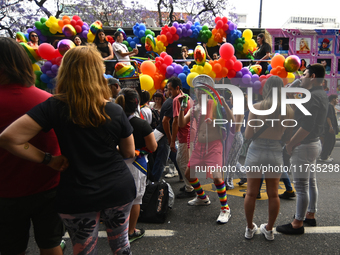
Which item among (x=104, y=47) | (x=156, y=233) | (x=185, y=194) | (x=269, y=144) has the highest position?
(x=104, y=47)

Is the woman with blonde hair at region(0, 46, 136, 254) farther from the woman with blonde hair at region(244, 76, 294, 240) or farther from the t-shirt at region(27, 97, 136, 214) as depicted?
the woman with blonde hair at region(244, 76, 294, 240)

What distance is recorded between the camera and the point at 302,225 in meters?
2.70

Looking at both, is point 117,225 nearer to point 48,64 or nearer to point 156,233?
point 156,233

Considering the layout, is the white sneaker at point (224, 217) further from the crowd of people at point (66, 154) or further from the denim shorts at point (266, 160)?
the crowd of people at point (66, 154)

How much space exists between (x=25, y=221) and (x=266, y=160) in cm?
215

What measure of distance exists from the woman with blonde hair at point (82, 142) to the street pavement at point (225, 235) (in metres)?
1.30

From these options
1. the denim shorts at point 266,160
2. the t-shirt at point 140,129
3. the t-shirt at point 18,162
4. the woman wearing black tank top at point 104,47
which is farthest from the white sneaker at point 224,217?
the woman wearing black tank top at point 104,47

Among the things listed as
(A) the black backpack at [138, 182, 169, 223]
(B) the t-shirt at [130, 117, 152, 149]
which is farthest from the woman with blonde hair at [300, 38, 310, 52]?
(B) the t-shirt at [130, 117, 152, 149]

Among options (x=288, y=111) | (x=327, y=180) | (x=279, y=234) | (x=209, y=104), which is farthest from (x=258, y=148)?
(x=327, y=180)

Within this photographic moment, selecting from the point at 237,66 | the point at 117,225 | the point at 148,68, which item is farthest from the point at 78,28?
the point at 117,225

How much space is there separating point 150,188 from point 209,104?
136cm

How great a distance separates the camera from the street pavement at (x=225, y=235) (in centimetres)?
246

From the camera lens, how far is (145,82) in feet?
15.9

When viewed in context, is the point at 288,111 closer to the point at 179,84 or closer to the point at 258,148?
the point at 258,148
